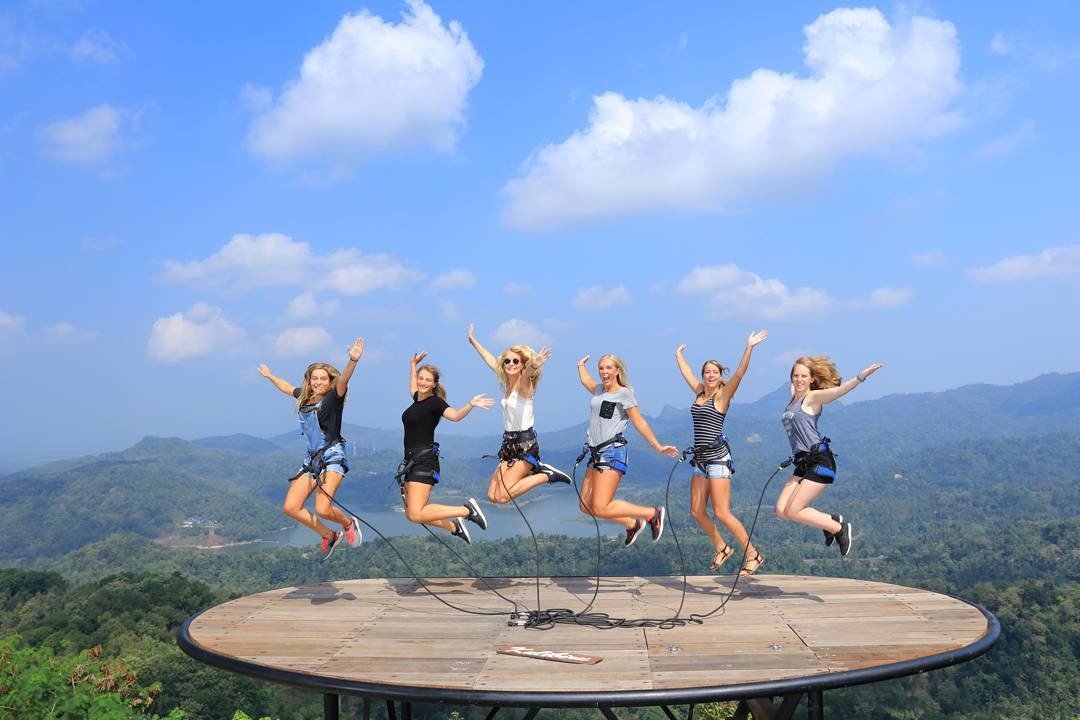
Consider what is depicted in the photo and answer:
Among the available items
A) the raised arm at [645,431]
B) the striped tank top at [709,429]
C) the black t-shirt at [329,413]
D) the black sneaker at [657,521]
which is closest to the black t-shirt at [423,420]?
the black t-shirt at [329,413]

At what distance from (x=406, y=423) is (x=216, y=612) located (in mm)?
2510

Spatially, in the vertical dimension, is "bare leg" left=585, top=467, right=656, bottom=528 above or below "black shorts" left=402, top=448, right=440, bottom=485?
below

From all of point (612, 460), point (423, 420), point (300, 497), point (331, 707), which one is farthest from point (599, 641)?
point (300, 497)

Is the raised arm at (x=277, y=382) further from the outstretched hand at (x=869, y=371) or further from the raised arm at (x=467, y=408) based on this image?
the outstretched hand at (x=869, y=371)

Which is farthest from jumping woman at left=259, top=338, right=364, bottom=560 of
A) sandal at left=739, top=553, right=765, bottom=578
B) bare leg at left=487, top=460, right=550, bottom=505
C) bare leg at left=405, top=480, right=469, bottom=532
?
sandal at left=739, top=553, right=765, bottom=578

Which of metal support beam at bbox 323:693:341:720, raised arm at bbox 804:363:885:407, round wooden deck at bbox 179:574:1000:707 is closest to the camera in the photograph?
round wooden deck at bbox 179:574:1000:707

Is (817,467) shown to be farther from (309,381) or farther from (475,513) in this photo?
(309,381)

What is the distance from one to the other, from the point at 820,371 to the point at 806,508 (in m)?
Answer: 1.43

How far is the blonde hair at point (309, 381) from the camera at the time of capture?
29.5ft

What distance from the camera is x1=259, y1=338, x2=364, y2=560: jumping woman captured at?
8.65m

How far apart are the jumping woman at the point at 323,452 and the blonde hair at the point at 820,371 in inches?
180

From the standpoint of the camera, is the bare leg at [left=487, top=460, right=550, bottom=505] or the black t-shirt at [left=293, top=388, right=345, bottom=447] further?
the black t-shirt at [left=293, top=388, right=345, bottom=447]

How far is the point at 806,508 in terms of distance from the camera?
317 inches

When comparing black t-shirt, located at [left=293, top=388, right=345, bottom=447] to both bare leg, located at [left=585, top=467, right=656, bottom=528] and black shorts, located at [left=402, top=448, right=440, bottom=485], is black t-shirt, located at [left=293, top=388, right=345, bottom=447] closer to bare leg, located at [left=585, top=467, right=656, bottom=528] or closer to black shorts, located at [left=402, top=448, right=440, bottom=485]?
black shorts, located at [left=402, top=448, right=440, bottom=485]
